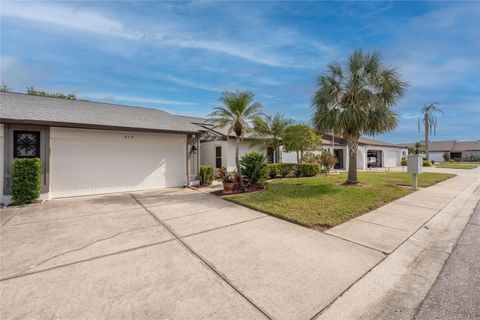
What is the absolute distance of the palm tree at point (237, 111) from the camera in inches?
396

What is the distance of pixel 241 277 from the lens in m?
3.11

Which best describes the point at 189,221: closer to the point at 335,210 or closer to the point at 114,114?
the point at 335,210

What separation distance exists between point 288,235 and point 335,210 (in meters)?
2.61

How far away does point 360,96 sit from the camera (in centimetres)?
1027

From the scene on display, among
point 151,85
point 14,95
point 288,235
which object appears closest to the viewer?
point 288,235

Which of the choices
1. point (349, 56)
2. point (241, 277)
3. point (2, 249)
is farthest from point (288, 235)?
point (349, 56)

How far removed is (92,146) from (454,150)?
85.8 metres

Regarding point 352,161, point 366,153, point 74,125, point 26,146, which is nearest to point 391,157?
point 366,153

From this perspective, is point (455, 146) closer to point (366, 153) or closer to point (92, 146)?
point (366, 153)

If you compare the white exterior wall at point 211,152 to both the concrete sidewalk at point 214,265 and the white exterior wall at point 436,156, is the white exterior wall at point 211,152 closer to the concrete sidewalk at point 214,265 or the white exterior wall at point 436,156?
the concrete sidewalk at point 214,265

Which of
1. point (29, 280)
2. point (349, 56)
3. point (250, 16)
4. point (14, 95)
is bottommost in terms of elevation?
point (29, 280)

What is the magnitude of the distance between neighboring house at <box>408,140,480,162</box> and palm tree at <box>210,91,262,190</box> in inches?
2783

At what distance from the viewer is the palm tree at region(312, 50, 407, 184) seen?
1016 cm

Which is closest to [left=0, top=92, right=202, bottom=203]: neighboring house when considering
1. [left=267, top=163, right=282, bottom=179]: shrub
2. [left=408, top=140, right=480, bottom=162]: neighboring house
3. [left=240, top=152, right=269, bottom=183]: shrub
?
[left=240, top=152, right=269, bottom=183]: shrub
